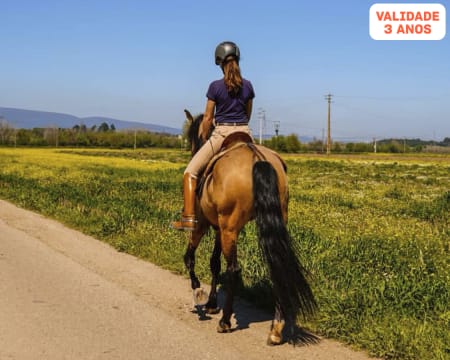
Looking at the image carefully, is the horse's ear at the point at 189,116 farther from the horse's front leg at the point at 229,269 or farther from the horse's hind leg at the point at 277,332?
the horse's hind leg at the point at 277,332

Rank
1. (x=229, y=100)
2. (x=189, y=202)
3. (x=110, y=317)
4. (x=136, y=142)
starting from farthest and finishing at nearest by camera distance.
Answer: (x=136, y=142), (x=189, y=202), (x=229, y=100), (x=110, y=317)

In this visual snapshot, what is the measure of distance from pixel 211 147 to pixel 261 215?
1.22 m

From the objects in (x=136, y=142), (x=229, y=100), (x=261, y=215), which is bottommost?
(x=261, y=215)

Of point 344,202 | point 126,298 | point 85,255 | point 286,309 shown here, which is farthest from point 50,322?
point 344,202

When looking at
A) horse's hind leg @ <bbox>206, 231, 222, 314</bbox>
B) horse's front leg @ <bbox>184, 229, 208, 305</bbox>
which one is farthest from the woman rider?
horse's hind leg @ <bbox>206, 231, 222, 314</bbox>

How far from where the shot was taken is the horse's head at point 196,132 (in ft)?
20.8

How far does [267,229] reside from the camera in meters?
5.13

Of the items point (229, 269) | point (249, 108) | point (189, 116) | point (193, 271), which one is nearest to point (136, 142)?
point (189, 116)

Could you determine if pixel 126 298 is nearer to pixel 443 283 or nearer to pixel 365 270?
pixel 365 270

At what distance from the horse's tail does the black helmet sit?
1.38 metres

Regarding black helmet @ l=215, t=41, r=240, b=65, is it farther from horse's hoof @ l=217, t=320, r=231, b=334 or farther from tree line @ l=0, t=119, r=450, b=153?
tree line @ l=0, t=119, r=450, b=153

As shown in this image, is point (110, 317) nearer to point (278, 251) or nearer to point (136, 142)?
point (278, 251)

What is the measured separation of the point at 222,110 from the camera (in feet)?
19.7

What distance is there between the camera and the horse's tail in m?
5.05
